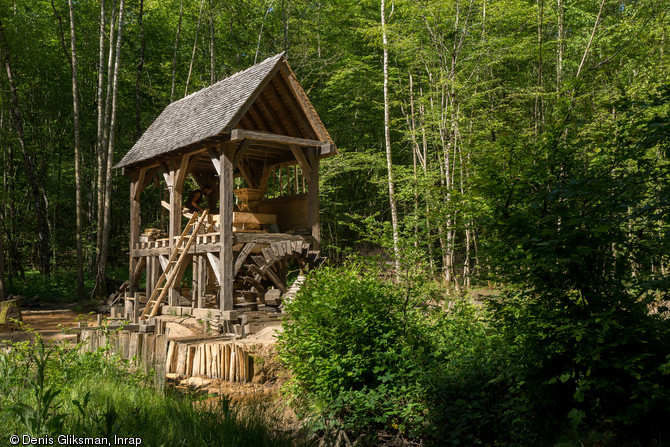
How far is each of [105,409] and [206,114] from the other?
10.0 m

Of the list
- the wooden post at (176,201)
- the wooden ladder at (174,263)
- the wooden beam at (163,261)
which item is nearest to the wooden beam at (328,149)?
the wooden ladder at (174,263)

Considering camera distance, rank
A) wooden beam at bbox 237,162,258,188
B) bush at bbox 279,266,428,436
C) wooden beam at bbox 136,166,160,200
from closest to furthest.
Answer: bush at bbox 279,266,428,436 → wooden beam at bbox 237,162,258,188 → wooden beam at bbox 136,166,160,200

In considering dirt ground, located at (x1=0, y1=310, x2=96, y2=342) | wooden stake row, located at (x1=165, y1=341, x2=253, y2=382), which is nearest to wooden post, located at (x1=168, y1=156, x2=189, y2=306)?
dirt ground, located at (x1=0, y1=310, x2=96, y2=342)

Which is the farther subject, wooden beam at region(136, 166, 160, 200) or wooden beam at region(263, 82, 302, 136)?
wooden beam at region(136, 166, 160, 200)

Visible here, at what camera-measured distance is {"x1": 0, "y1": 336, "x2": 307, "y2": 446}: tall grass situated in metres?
3.71

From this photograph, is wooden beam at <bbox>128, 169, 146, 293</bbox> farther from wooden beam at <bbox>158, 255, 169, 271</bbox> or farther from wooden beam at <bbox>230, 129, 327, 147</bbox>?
wooden beam at <bbox>230, 129, 327, 147</bbox>

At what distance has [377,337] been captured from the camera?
6.52 meters

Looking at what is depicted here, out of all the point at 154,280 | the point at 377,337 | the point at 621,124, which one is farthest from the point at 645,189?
the point at 154,280

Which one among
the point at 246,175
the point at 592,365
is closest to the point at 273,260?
the point at 246,175

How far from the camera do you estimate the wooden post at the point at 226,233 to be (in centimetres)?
1191

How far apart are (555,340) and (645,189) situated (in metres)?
1.44

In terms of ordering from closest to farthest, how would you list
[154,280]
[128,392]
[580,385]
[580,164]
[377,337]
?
[580,385] < [580,164] < [128,392] < [377,337] < [154,280]

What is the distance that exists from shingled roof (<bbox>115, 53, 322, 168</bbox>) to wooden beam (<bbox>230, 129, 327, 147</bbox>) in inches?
9.5

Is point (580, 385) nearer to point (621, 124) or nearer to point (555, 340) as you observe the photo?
point (555, 340)
